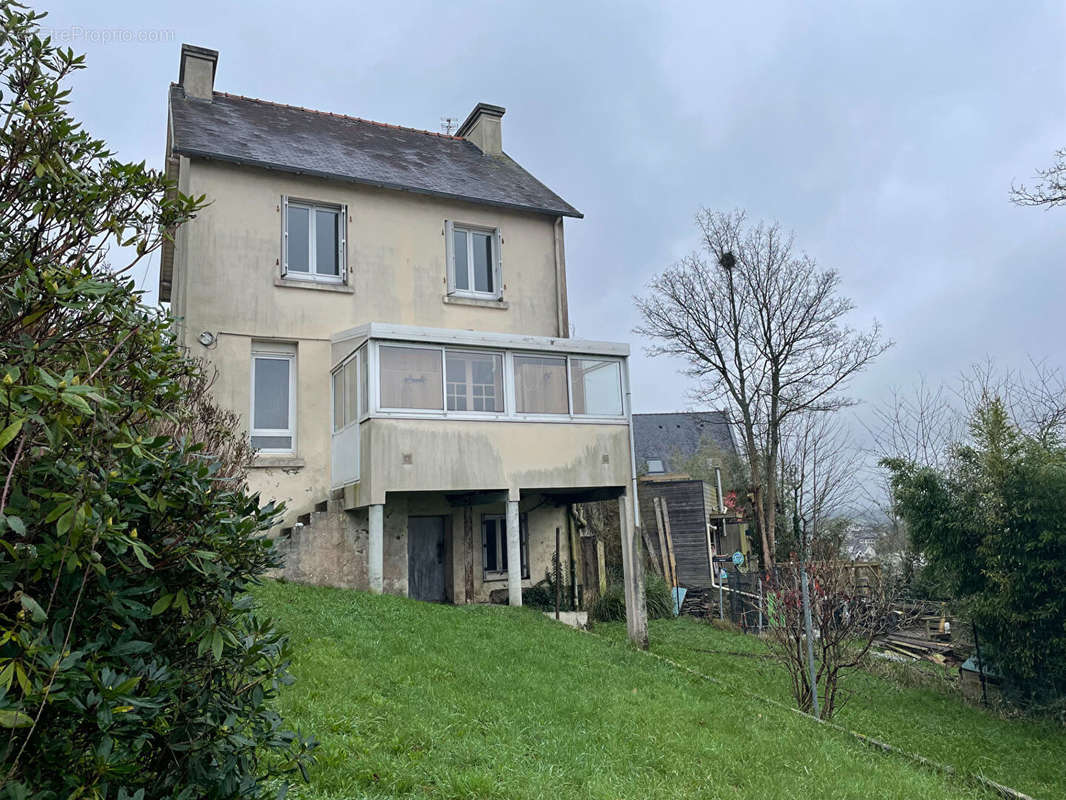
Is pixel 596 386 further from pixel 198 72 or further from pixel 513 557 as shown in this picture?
pixel 198 72

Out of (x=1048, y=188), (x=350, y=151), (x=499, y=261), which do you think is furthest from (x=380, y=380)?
(x=1048, y=188)

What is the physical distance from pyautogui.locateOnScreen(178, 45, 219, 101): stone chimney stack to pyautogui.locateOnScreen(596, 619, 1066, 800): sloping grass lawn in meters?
14.1

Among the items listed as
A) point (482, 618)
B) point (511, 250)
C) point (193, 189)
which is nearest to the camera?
point (482, 618)

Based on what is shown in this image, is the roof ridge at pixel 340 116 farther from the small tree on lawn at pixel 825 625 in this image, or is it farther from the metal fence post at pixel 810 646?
the metal fence post at pixel 810 646

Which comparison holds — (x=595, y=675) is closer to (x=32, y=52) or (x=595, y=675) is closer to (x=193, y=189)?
(x=32, y=52)

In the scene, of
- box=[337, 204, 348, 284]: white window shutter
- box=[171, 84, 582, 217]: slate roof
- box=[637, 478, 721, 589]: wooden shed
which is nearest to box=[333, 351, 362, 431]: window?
box=[337, 204, 348, 284]: white window shutter

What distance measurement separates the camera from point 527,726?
269 inches

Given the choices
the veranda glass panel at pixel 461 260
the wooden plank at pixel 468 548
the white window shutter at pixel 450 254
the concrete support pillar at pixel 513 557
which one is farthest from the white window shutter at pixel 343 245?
the concrete support pillar at pixel 513 557

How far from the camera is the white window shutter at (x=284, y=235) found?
45.3ft

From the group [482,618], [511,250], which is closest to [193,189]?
[511,250]

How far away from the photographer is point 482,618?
11.5 m

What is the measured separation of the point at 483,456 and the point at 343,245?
5.19 metres

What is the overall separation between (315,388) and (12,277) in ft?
38.9

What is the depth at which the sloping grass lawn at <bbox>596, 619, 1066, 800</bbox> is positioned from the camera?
8.88m
